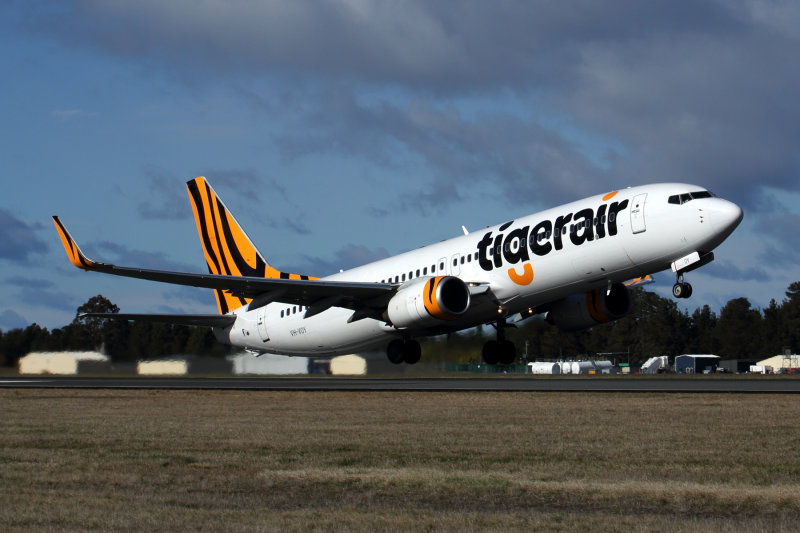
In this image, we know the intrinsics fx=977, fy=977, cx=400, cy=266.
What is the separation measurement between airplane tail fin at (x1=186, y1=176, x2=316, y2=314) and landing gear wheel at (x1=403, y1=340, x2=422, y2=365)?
1239cm

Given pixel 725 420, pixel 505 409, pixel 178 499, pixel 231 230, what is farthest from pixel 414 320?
pixel 178 499

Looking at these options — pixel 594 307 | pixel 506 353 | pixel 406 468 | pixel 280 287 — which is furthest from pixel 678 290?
pixel 406 468

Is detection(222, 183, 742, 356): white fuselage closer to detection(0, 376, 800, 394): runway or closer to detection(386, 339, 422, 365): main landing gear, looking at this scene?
detection(386, 339, 422, 365): main landing gear

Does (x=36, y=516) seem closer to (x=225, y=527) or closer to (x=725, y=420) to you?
(x=225, y=527)

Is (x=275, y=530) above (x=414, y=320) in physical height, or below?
below

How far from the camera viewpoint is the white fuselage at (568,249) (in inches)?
1256

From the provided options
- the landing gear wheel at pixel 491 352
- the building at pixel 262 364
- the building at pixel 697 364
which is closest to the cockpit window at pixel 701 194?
the landing gear wheel at pixel 491 352

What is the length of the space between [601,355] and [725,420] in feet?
384

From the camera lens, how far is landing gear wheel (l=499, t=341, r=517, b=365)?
43531mm

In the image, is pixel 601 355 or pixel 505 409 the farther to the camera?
pixel 601 355

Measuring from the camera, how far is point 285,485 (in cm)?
1266

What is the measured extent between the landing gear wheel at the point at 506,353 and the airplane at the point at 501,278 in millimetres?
52

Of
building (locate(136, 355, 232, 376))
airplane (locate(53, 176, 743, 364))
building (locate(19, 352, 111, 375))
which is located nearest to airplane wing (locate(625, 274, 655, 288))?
airplane (locate(53, 176, 743, 364))

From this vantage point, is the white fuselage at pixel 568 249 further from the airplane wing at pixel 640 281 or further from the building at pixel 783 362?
the building at pixel 783 362
